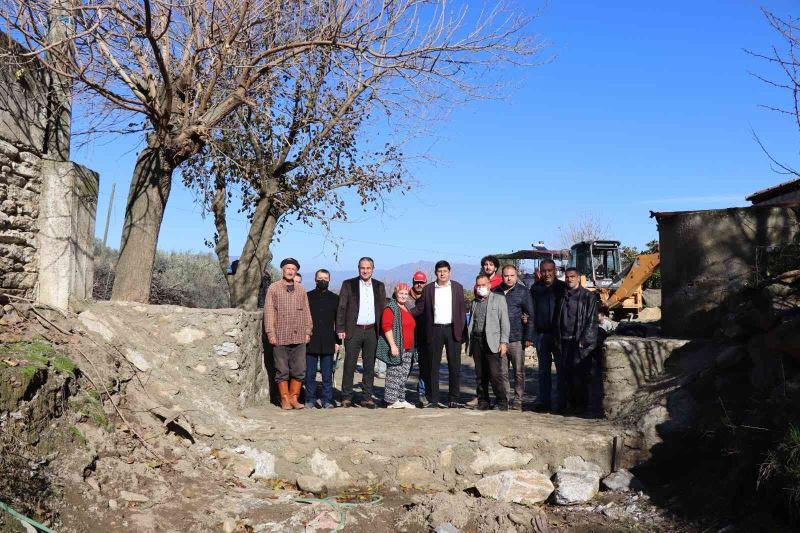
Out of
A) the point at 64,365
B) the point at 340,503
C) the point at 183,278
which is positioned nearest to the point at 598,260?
the point at 183,278

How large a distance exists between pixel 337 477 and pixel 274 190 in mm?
6616

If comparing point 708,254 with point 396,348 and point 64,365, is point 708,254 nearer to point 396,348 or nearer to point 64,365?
point 396,348

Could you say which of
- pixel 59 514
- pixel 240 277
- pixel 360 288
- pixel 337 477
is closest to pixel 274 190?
pixel 240 277

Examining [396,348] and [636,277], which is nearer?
[396,348]

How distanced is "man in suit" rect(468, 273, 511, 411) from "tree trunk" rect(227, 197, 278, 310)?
514cm

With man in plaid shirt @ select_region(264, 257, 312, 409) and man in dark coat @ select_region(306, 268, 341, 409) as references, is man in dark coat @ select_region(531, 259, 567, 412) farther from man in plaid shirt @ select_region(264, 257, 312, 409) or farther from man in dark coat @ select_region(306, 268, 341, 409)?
man in plaid shirt @ select_region(264, 257, 312, 409)

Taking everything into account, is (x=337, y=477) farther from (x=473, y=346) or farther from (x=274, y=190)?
(x=274, y=190)

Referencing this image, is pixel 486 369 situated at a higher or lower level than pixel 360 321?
lower

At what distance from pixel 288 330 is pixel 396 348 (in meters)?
1.23

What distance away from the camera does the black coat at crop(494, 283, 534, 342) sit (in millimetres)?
7688

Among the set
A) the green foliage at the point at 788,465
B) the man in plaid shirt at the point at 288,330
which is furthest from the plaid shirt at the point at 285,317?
the green foliage at the point at 788,465

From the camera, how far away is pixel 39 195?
6.44m

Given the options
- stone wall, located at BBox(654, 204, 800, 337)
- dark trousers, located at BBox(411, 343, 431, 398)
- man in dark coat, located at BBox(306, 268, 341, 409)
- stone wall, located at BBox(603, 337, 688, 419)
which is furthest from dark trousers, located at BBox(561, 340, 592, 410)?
man in dark coat, located at BBox(306, 268, 341, 409)

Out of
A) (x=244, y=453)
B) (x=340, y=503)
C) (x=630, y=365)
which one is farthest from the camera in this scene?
(x=630, y=365)
